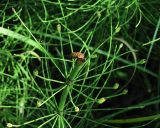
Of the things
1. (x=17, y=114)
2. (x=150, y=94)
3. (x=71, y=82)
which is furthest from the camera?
(x=150, y=94)

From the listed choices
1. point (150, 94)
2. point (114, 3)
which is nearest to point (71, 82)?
point (114, 3)

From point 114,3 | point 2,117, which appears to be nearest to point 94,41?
point 114,3

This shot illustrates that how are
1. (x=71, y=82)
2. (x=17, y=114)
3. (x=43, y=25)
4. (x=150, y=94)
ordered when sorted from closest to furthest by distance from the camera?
(x=71, y=82), (x=17, y=114), (x=43, y=25), (x=150, y=94)

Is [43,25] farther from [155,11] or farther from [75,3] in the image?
[155,11]

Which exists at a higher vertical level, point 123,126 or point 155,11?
point 155,11

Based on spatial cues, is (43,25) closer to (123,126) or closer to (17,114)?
(17,114)

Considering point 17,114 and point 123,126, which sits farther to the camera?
point 123,126

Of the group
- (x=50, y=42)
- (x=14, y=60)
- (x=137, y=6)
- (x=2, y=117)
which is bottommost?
(x=2, y=117)
